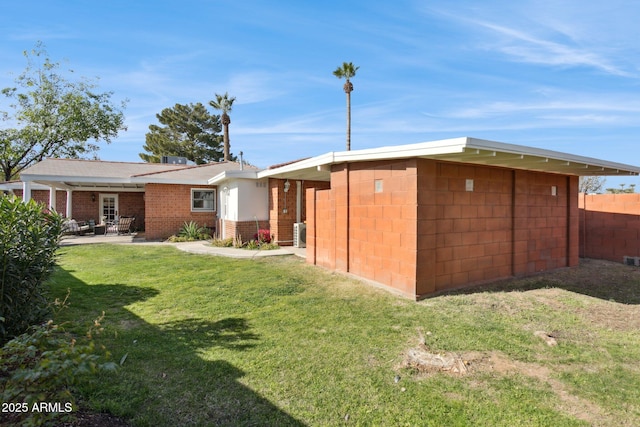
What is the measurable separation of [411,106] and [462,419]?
1446 centimetres

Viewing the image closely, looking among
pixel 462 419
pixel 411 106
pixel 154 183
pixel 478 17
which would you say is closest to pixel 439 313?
pixel 462 419

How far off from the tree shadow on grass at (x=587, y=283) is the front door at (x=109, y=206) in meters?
20.8

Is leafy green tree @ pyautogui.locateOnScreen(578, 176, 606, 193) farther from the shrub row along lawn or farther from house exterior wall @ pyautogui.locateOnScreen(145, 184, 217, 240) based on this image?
house exterior wall @ pyautogui.locateOnScreen(145, 184, 217, 240)

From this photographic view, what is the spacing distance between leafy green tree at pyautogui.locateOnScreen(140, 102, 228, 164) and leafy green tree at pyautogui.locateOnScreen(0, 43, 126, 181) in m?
7.71

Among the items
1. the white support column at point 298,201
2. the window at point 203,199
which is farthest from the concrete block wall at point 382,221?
the window at point 203,199

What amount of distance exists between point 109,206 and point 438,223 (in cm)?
2078

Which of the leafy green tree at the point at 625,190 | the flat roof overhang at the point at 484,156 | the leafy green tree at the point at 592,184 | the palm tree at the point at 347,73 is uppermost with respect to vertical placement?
the palm tree at the point at 347,73

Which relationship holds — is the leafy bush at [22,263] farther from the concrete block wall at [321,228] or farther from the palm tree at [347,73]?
the palm tree at [347,73]

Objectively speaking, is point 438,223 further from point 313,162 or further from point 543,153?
point 313,162

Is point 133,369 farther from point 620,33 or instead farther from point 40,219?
point 620,33

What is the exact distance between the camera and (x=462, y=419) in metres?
2.85

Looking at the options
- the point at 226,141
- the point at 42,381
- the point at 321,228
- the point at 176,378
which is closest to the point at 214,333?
the point at 176,378

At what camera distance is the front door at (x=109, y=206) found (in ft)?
67.8

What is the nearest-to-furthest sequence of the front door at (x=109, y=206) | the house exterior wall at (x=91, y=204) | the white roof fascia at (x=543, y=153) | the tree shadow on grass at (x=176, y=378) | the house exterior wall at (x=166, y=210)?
the tree shadow on grass at (x=176, y=378)
the white roof fascia at (x=543, y=153)
the house exterior wall at (x=166, y=210)
the house exterior wall at (x=91, y=204)
the front door at (x=109, y=206)
